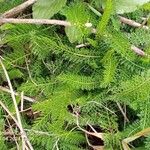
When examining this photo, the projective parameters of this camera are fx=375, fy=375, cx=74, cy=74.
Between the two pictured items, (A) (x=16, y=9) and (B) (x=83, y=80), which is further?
(A) (x=16, y=9)

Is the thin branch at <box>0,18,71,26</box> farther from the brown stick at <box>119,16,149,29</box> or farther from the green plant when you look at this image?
the brown stick at <box>119,16,149,29</box>

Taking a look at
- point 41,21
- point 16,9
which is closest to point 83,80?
point 41,21

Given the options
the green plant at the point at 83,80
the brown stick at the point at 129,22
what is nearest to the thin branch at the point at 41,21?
the green plant at the point at 83,80

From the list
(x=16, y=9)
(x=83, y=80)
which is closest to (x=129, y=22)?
(x=83, y=80)

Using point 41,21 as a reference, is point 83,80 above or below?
below

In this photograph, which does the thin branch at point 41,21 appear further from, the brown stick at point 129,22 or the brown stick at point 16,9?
the brown stick at point 129,22

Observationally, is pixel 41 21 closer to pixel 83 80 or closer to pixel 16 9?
pixel 16 9

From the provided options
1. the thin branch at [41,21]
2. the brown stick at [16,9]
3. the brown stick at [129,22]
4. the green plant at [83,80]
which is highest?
the brown stick at [16,9]

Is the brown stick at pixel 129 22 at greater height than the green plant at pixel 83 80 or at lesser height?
greater

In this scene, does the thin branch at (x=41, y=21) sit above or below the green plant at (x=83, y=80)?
above

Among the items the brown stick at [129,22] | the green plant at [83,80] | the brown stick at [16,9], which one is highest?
the brown stick at [16,9]

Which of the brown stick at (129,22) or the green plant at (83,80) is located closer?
the green plant at (83,80)

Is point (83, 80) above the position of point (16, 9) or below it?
below
